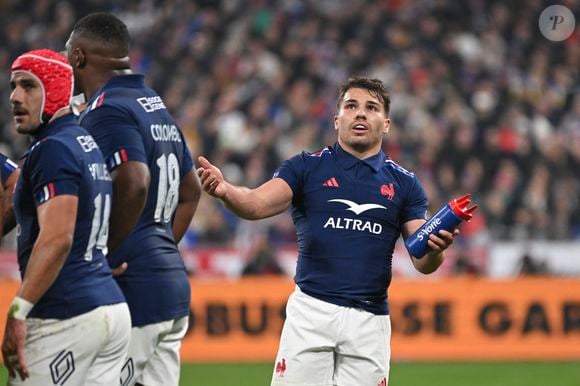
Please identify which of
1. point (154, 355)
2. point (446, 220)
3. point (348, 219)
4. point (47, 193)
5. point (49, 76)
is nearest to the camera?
point (47, 193)

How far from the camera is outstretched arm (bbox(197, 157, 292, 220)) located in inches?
217

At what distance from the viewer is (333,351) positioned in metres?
5.86

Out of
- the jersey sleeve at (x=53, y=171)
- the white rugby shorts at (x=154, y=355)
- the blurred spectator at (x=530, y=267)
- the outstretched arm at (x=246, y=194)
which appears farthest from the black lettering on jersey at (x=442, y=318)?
the jersey sleeve at (x=53, y=171)

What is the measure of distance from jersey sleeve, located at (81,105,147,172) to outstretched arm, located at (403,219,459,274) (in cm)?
156

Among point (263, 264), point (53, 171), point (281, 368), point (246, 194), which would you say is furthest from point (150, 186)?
point (263, 264)

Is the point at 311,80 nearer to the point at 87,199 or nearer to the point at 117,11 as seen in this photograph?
the point at 117,11

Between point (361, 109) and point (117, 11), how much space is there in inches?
542

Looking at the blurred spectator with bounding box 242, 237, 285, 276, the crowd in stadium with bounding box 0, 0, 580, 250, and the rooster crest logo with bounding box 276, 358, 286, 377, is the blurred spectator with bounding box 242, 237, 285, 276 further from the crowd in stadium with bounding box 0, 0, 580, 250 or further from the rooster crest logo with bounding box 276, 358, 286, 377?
the rooster crest logo with bounding box 276, 358, 286, 377

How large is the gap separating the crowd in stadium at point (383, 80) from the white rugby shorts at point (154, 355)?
879 centimetres

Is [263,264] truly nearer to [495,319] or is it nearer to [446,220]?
[495,319]

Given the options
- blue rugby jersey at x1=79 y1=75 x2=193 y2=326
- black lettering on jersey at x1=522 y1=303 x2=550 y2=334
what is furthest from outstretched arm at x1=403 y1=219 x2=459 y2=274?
black lettering on jersey at x1=522 y1=303 x2=550 y2=334

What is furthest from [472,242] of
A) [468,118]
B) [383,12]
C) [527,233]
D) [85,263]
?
[85,263]

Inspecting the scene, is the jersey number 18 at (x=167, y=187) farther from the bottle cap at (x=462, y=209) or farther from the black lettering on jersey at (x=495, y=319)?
the black lettering on jersey at (x=495, y=319)

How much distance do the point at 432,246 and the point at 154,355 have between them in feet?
5.00
